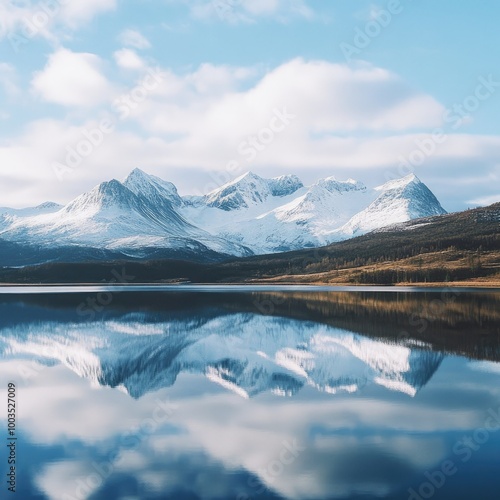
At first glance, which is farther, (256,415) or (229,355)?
(229,355)

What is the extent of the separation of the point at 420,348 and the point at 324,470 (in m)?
37.2

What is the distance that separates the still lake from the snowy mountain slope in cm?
27

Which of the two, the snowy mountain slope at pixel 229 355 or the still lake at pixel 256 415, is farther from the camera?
the snowy mountain slope at pixel 229 355

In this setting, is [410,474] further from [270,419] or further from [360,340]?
[360,340]

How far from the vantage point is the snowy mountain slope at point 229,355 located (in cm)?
4653

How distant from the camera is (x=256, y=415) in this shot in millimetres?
35781

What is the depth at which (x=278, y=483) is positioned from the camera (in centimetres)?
2441

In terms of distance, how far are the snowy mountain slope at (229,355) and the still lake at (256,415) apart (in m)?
0.27

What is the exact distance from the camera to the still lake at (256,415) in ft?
80.6

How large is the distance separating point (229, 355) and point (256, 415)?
25677mm

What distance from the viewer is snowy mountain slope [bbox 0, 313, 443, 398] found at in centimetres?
4653

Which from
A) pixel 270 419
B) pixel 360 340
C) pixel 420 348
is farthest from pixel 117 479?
pixel 360 340

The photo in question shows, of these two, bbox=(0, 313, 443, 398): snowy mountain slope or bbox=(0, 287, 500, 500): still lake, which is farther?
bbox=(0, 313, 443, 398): snowy mountain slope

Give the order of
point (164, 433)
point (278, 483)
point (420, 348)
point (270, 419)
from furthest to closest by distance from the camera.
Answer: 1. point (420, 348)
2. point (270, 419)
3. point (164, 433)
4. point (278, 483)
